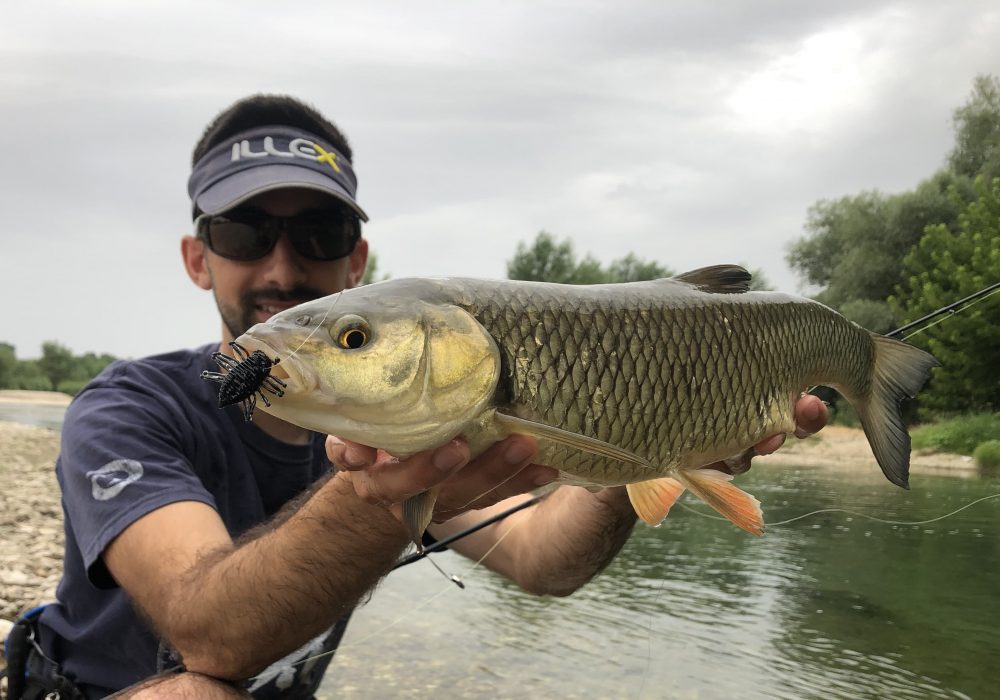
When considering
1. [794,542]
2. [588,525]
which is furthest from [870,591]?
[588,525]

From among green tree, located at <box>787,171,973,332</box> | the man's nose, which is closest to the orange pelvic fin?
the man's nose

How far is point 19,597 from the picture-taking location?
5.18m

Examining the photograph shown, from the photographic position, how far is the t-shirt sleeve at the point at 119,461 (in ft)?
6.66

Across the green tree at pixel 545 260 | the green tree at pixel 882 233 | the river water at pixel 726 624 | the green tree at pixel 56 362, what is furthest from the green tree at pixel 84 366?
the river water at pixel 726 624

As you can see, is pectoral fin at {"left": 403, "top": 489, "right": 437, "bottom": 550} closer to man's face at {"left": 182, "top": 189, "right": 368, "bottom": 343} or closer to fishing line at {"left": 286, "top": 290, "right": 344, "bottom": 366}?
fishing line at {"left": 286, "top": 290, "right": 344, "bottom": 366}

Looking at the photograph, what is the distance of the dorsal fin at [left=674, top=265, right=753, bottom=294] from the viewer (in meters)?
1.97

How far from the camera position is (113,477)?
209 cm

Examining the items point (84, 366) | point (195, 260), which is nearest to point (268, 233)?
point (195, 260)

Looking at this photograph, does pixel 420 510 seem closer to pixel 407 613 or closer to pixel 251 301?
pixel 251 301

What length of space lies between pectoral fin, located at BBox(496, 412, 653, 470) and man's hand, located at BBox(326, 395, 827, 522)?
32 mm

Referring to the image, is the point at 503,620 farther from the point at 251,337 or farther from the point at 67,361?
the point at 67,361

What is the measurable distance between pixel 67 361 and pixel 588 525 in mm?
65400

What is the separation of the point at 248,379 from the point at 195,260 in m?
2.11

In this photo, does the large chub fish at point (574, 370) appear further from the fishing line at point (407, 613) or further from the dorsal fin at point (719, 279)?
the fishing line at point (407, 613)
